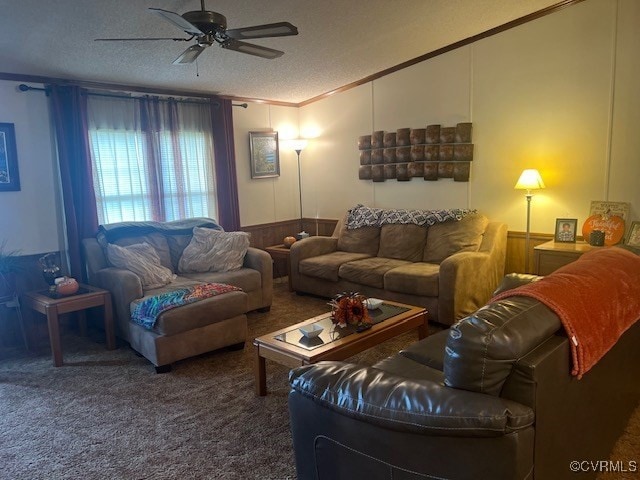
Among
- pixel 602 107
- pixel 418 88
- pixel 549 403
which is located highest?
pixel 418 88

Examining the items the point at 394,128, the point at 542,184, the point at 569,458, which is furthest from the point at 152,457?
the point at 394,128

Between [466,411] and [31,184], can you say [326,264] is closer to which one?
[31,184]

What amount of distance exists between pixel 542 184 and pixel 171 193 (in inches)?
145

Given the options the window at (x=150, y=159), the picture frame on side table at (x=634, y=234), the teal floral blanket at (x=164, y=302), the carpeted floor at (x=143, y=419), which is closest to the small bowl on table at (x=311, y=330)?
the carpeted floor at (x=143, y=419)

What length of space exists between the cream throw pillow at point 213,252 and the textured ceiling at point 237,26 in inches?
63.6

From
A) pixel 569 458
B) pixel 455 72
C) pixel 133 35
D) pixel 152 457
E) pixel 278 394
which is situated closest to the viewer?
pixel 569 458

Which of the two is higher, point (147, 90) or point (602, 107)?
point (147, 90)

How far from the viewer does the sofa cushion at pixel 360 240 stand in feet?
16.7

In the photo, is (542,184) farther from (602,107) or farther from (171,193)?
(171,193)

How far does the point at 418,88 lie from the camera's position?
4.90m

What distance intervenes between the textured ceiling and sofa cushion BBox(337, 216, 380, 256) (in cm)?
175

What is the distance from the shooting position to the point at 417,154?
16.2ft

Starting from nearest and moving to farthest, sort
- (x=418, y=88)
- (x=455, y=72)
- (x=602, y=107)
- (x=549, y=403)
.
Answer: (x=549, y=403) → (x=602, y=107) → (x=455, y=72) → (x=418, y=88)

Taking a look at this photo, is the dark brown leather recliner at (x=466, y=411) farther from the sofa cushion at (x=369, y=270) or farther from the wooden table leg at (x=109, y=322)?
the sofa cushion at (x=369, y=270)
